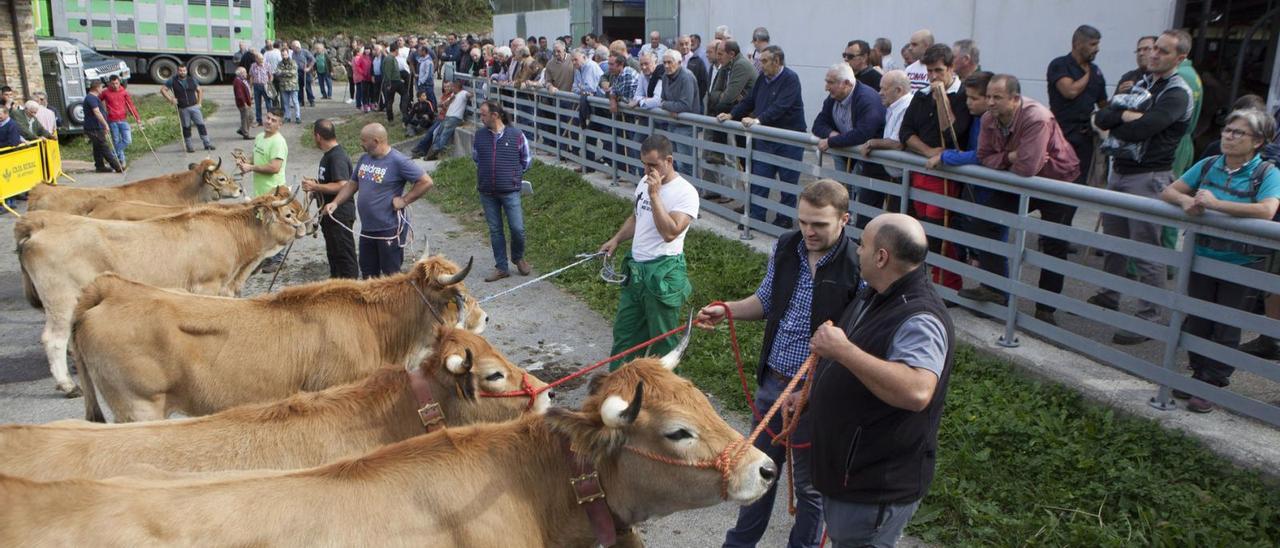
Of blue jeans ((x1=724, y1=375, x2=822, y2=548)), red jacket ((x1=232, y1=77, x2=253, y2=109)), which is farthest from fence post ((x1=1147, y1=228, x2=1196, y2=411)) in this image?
red jacket ((x1=232, y1=77, x2=253, y2=109))

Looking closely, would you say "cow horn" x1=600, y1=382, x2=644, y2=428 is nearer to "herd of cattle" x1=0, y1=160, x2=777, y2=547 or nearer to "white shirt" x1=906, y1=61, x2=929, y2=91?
"herd of cattle" x1=0, y1=160, x2=777, y2=547

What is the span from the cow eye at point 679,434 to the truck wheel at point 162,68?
37.3m

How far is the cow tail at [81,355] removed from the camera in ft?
19.3

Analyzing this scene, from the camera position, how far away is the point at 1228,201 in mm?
5500

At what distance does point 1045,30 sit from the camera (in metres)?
10.9

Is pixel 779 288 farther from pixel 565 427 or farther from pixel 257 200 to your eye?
pixel 257 200

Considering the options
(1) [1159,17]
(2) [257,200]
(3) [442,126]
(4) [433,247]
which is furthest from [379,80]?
(1) [1159,17]

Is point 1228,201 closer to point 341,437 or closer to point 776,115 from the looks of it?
point 341,437

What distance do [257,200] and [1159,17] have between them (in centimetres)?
915

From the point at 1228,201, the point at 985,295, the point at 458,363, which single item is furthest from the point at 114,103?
the point at 1228,201

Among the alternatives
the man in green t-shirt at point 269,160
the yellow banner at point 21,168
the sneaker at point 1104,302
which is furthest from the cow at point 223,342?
the yellow banner at point 21,168

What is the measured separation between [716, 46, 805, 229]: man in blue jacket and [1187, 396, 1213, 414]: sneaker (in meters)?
4.94

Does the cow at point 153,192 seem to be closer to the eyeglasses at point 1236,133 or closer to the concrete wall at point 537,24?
the eyeglasses at point 1236,133

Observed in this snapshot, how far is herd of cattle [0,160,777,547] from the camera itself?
130 inches
